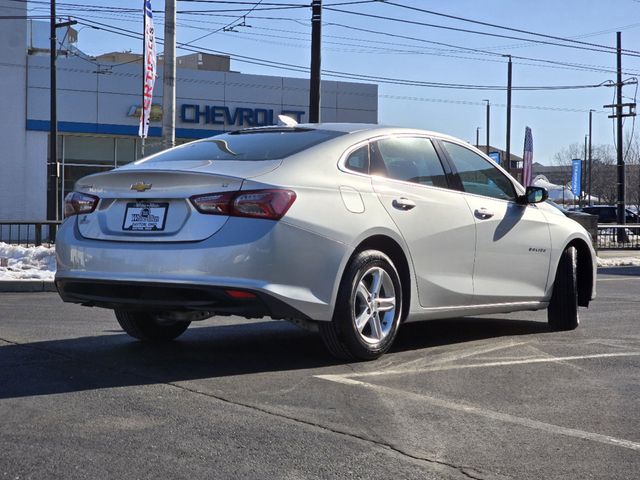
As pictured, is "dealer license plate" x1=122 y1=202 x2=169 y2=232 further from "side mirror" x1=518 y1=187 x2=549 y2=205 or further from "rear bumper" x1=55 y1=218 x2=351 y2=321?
"side mirror" x1=518 y1=187 x2=549 y2=205

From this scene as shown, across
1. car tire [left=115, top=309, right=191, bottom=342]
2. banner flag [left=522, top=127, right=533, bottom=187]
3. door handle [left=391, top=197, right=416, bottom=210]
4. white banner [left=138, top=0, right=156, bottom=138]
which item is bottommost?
car tire [left=115, top=309, right=191, bottom=342]

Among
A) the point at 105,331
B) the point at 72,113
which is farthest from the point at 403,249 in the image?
the point at 72,113

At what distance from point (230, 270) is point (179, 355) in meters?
1.11

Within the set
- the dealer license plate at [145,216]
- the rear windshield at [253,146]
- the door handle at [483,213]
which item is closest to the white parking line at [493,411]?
the door handle at [483,213]

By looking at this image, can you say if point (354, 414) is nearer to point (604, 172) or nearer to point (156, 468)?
point (156, 468)

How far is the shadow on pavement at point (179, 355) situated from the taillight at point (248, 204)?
3.06ft

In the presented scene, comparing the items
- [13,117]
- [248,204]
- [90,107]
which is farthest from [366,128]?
[90,107]

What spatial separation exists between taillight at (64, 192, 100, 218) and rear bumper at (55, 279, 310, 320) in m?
0.51

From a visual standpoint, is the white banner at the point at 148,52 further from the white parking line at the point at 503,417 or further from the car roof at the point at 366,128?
the white parking line at the point at 503,417

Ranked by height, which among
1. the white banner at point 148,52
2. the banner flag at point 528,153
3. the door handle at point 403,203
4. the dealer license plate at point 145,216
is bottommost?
the dealer license plate at point 145,216

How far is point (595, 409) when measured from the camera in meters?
4.78

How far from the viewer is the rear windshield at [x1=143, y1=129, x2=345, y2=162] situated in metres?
6.05

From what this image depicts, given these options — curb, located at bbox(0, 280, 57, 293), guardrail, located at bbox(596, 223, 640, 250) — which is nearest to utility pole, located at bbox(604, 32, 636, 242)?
guardrail, located at bbox(596, 223, 640, 250)

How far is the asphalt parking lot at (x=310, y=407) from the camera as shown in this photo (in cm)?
368
